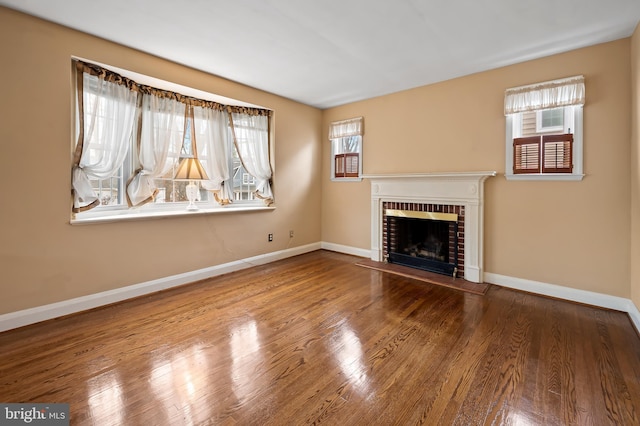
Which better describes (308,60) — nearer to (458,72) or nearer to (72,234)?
(458,72)

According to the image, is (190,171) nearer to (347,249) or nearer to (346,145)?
(346,145)

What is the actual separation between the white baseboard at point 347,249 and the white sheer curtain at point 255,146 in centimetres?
150

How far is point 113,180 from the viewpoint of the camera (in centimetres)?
319

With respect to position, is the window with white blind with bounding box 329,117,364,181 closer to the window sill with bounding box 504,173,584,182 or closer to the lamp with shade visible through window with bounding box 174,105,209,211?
the window sill with bounding box 504,173,584,182

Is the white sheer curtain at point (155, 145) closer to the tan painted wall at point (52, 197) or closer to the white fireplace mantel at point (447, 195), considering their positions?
the tan painted wall at point (52, 197)

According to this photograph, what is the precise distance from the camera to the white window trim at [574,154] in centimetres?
299

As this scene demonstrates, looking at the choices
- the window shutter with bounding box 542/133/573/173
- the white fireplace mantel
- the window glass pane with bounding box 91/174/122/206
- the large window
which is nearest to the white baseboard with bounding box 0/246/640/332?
the white fireplace mantel

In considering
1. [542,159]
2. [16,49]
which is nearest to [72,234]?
[16,49]

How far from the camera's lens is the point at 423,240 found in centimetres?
425

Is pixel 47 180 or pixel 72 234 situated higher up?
pixel 47 180

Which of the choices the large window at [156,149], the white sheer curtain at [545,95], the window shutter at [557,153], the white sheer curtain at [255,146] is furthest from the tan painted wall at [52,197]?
the window shutter at [557,153]

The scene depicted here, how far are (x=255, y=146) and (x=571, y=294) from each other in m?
4.35

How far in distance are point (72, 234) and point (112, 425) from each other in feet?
6.70

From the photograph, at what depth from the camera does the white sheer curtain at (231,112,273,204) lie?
425 centimetres
